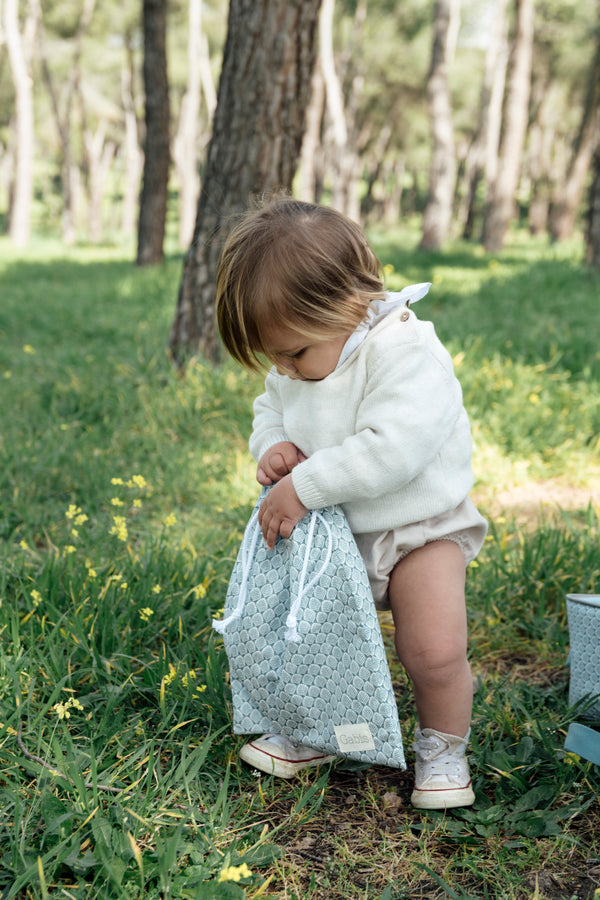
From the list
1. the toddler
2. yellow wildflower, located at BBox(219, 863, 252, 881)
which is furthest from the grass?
the toddler

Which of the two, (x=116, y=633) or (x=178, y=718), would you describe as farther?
(x=116, y=633)

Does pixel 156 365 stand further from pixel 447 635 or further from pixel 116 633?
pixel 447 635

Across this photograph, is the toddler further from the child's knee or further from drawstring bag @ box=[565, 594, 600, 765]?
drawstring bag @ box=[565, 594, 600, 765]

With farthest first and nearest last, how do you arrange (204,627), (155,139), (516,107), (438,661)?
1. (516,107)
2. (155,139)
3. (204,627)
4. (438,661)

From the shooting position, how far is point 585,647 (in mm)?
1900

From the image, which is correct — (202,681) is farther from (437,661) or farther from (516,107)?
(516,107)

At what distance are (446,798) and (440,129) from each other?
41.1 feet

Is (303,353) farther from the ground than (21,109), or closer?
closer

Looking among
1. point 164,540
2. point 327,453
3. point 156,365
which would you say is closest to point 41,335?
point 156,365

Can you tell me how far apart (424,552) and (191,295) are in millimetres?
3124

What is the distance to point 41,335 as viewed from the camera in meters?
6.62

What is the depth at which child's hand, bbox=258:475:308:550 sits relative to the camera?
175 centimetres

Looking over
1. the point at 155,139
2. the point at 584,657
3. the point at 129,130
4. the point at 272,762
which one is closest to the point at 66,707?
the point at 272,762

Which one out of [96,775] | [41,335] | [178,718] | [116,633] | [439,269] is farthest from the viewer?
[439,269]
